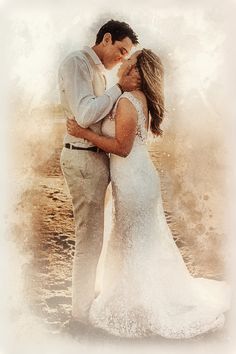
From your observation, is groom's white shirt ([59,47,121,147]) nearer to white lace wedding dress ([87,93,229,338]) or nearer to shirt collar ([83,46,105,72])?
shirt collar ([83,46,105,72])

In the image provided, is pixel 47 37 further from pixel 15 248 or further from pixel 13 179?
pixel 15 248

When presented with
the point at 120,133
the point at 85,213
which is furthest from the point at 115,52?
the point at 85,213

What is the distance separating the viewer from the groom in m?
2.32

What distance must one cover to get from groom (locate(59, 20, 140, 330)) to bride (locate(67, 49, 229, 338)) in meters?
0.04

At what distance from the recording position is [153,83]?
7.63 ft

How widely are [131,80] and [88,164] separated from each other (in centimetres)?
35

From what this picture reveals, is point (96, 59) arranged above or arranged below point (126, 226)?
above

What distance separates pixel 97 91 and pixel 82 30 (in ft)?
0.82

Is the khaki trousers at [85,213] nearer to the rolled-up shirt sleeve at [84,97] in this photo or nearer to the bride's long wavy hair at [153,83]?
the rolled-up shirt sleeve at [84,97]

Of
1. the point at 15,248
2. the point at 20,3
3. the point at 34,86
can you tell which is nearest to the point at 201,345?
the point at 15,248

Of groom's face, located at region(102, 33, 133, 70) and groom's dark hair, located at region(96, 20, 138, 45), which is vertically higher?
groom's dark hair, located at region(96, 20, 138, 45)

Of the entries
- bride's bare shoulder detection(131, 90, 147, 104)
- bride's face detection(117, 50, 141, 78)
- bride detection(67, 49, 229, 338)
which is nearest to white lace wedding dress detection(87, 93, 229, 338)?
bride detection(67, 49, 229, 338)

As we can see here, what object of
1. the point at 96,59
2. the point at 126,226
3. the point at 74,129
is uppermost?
the point at 96,59

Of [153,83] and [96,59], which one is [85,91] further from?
[153,83]
